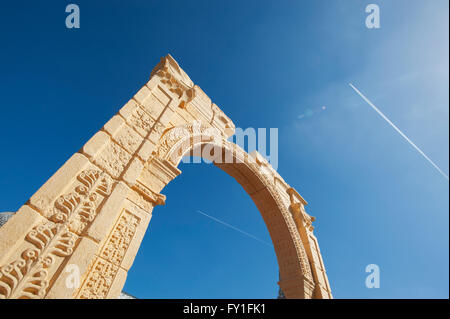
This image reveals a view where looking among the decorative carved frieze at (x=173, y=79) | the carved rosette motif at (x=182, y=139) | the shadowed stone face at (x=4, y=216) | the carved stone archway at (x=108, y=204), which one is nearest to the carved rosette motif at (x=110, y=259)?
the carved stone archway at (x=108, y=204)

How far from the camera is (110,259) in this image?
2.56 m

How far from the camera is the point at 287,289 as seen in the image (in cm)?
539

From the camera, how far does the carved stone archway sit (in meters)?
1.98

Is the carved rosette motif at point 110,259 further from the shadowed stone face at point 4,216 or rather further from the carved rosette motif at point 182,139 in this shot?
the shadowed stone face at point 4,216

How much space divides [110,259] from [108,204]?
58 centimetres

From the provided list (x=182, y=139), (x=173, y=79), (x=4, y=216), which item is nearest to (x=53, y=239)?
(x=182, y=139)

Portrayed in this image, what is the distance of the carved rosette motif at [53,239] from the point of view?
184cm

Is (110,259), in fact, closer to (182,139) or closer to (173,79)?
(182,139)

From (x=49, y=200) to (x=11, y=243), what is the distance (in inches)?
16.9

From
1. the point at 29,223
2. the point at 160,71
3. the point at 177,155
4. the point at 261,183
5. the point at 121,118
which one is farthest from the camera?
the point at 261,183
